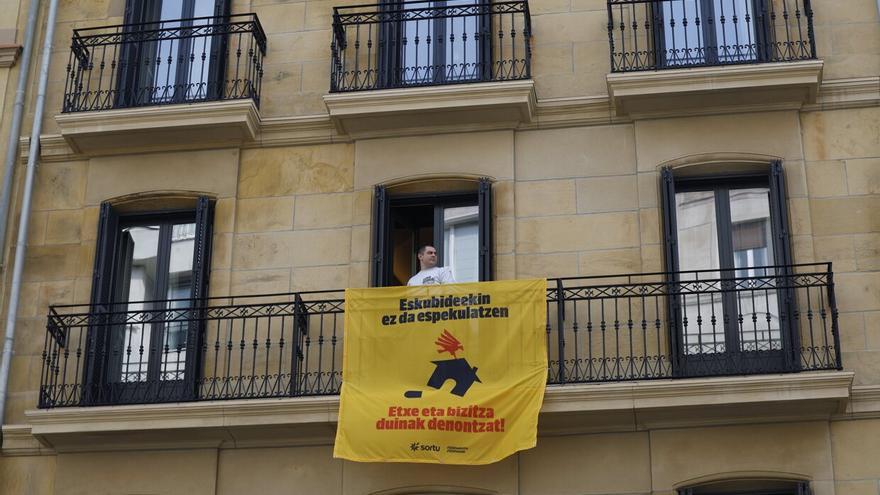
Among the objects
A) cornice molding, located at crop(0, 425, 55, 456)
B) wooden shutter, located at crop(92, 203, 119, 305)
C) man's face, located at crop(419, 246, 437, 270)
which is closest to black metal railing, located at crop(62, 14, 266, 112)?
wooden shutter, located at crop(92, 203, 119, 305)

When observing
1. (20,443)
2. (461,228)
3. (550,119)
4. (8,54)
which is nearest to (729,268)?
(550,119)

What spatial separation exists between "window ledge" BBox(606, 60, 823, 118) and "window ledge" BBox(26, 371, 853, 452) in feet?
11.5

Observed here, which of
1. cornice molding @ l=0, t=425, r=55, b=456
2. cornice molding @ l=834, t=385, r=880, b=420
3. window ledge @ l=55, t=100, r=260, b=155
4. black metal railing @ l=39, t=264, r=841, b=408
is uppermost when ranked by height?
window ledge @ l=55, t=100, r=260, b=155

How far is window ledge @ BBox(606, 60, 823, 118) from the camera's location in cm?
1627

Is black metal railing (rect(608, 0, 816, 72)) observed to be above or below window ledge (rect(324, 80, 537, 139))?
above

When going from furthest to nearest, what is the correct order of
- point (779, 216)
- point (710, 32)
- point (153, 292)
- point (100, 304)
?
1. point (153, 292)
2. point (710, 32)
3. point (100, 304)
4. point (779, 216)

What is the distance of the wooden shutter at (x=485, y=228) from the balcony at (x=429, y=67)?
0.83 meters

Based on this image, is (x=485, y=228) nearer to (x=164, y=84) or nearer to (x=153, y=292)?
(x=153, y=292)

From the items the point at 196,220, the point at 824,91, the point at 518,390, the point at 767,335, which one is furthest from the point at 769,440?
the point at 196,220

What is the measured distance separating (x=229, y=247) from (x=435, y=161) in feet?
8.78

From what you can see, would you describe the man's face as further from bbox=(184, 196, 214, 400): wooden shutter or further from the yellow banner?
bbox=(184, 196, 214, 400): wooden shutter

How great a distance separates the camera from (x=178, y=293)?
1744 cm

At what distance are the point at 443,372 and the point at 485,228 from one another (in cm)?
191

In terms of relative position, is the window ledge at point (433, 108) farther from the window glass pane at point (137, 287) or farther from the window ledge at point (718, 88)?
the window glass pane at point (137, 287)
